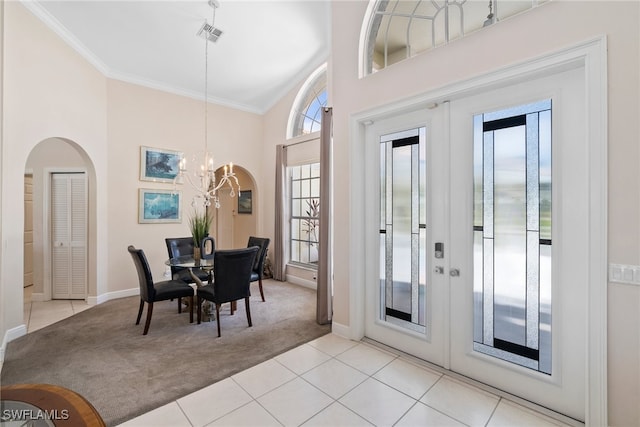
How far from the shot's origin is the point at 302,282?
534cm

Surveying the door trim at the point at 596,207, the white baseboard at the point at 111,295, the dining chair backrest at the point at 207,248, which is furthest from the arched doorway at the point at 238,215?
the door trim at the point at 596,207

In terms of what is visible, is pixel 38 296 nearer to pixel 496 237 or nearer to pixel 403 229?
pixel 403 229

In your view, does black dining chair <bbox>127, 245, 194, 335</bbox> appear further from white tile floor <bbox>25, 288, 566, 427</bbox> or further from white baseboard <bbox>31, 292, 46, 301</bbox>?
white baseboard <bbox>31, 292, 46, 301</bbox>

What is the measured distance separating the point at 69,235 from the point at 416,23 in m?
5.64

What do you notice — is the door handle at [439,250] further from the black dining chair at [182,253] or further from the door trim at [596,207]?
the black dining chair at [182,253]

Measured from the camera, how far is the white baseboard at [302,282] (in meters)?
5.14

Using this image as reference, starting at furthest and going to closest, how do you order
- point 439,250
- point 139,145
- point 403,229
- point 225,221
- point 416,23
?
point 225,221
point 139,145
point 403,229
point 416,23
point 439,250

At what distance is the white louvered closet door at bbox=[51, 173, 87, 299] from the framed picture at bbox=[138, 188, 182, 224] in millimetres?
780

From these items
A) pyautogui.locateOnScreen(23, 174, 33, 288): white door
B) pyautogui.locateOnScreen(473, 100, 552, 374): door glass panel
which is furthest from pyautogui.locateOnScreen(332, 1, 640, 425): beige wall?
pyautogui.locateOnScreen(23, 174, 33, 288): white door

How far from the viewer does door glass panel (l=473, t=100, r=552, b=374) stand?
197cm

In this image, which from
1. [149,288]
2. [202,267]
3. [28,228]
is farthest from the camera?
[28,228]

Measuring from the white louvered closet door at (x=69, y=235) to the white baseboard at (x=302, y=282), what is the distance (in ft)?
11.0

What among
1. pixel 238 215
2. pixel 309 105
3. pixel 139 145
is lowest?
pixel 238 215

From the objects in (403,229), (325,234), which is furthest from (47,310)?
(403,229)
